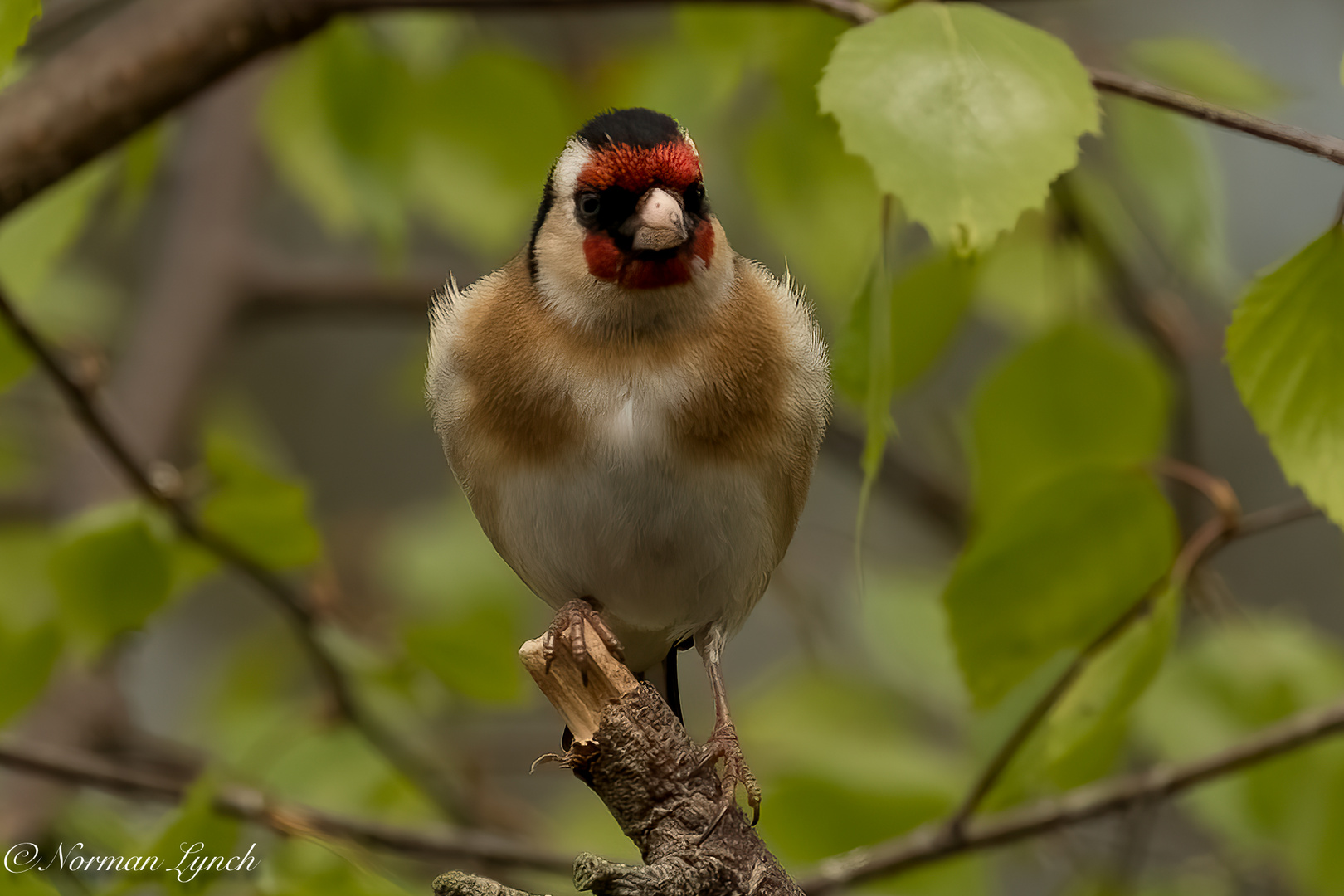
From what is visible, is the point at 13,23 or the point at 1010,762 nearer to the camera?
the point at 13,23

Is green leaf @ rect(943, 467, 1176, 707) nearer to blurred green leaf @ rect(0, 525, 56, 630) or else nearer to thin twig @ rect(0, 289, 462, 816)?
thin twig @ rect(0, 289, 462, 816)

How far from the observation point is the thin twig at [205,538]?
1.46 meters

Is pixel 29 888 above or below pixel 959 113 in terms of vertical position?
below

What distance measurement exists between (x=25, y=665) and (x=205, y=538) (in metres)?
0.25

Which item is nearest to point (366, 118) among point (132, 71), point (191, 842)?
point (132, 71)

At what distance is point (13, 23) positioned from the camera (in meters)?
0.90

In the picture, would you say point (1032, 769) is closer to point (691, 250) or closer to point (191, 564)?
point (691, 250)

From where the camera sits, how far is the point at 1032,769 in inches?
57.5

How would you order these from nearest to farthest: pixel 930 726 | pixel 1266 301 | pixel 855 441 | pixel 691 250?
1. pixel 1266 301
2. pixel 691 250
3. pixel 855 441
4. pixel 930 726

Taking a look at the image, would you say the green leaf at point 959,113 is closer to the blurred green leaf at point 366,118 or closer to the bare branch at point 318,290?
the blurred green leaf at point 366,118

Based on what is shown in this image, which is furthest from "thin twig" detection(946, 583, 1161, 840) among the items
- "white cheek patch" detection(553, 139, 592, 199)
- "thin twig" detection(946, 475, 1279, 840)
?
"white cheek patch" detection(553, 139, 592, 199)

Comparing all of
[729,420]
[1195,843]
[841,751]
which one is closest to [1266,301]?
[729,420]

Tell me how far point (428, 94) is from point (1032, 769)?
145 centimetres

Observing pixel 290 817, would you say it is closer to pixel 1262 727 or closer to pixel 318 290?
pixel 1262 727
